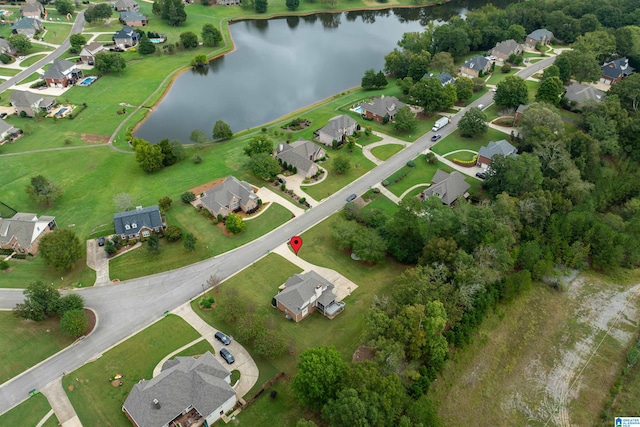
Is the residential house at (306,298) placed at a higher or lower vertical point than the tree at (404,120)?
lower

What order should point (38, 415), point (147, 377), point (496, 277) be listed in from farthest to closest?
point (496, 277) < point (147, 377) < point (38, 415)

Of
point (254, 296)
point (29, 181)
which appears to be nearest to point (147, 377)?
point (254, 296)

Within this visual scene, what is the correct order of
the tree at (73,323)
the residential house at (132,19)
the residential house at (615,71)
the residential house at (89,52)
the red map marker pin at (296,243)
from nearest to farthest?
the tree at (73,323), the red map marker pin at (296,243), the residential house at (615,71), the residential house at (89,52), the residential house at (132,19)

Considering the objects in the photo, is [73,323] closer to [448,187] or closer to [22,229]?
[22,229]

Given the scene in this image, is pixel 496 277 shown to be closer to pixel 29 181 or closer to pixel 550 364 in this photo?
pixel 550 364

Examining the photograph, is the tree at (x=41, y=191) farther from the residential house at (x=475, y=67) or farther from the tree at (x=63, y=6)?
the tree at (x=63, y=6)

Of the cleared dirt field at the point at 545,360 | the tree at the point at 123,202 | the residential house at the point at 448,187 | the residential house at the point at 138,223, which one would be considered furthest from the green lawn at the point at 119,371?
the residential house at the point at 448,187
